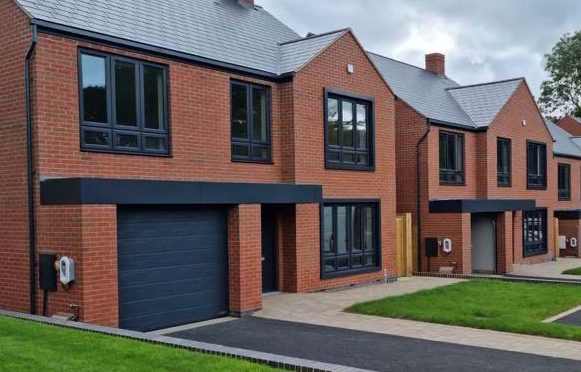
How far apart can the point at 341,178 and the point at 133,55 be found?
6813 millimetres

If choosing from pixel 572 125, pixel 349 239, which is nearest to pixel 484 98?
pixel 349 239

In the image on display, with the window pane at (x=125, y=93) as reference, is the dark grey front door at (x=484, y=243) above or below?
below

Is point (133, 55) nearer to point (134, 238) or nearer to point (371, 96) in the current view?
point (134, 238)

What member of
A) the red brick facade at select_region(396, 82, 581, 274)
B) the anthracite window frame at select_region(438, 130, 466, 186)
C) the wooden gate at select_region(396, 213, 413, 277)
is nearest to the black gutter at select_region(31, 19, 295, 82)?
the wooden gate at select_region(396, 213, 413, 277)

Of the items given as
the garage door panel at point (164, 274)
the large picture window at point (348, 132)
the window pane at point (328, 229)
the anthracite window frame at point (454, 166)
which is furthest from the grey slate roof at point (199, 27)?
the anthracite window frame at point (454, 166)

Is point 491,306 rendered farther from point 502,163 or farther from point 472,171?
point 502,163

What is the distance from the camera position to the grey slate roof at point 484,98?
23.9 metres

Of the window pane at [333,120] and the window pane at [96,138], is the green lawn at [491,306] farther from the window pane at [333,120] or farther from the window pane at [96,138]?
the window pane at [96,138]

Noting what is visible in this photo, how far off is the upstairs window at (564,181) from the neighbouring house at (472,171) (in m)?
Result: 3.03

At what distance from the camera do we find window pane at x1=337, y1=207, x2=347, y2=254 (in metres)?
16.2

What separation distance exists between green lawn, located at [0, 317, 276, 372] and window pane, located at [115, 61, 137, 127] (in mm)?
4538

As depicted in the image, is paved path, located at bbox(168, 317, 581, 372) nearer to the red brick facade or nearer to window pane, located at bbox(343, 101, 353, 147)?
window pane, located at bbox(343, 101, 353, 147)

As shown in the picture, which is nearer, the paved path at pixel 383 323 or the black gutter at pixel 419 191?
the paved path at pixel 383 323

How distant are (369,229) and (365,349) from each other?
847 cm
